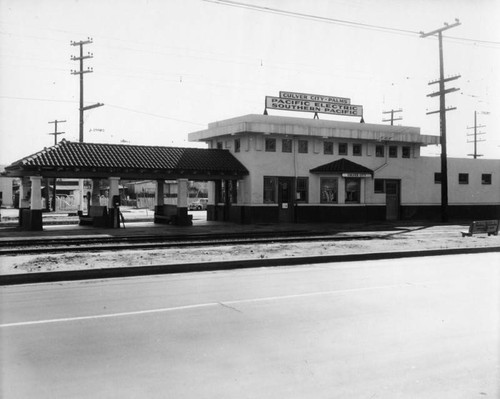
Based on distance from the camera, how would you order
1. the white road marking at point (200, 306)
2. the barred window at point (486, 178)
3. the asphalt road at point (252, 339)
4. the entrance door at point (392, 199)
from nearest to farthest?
the asphalt road at point (252, 339)
the white road marking at point (200, 306)
the entrance door at point (392, 199)
the barred window at point (486, 178)

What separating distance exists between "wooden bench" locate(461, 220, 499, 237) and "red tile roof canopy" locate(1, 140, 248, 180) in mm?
12523

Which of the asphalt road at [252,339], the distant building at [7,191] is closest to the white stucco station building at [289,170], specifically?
the asphalt road at [252,339]

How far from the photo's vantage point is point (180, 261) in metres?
12.4

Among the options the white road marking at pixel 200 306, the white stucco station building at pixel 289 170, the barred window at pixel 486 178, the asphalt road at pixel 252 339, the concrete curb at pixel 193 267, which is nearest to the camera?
the asphalt road at pixel 252 339

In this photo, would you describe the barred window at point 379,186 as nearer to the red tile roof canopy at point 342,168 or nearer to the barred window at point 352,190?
the barred window at point 352,190

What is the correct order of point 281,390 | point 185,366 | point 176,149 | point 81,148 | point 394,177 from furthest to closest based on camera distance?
point 394,177
point 176,149
point 81,148
point 185,366
point 281,390

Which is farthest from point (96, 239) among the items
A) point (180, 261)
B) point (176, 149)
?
point (176, 149)

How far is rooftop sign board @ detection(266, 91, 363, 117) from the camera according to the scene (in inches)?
1230

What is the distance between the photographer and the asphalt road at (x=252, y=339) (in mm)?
4648

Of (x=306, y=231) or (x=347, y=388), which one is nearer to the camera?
(x=347, y=388)

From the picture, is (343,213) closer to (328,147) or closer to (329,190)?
(329,190)

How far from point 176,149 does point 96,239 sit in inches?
452

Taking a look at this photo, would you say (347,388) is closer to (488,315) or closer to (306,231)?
(488,315)

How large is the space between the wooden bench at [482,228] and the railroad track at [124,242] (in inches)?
153
